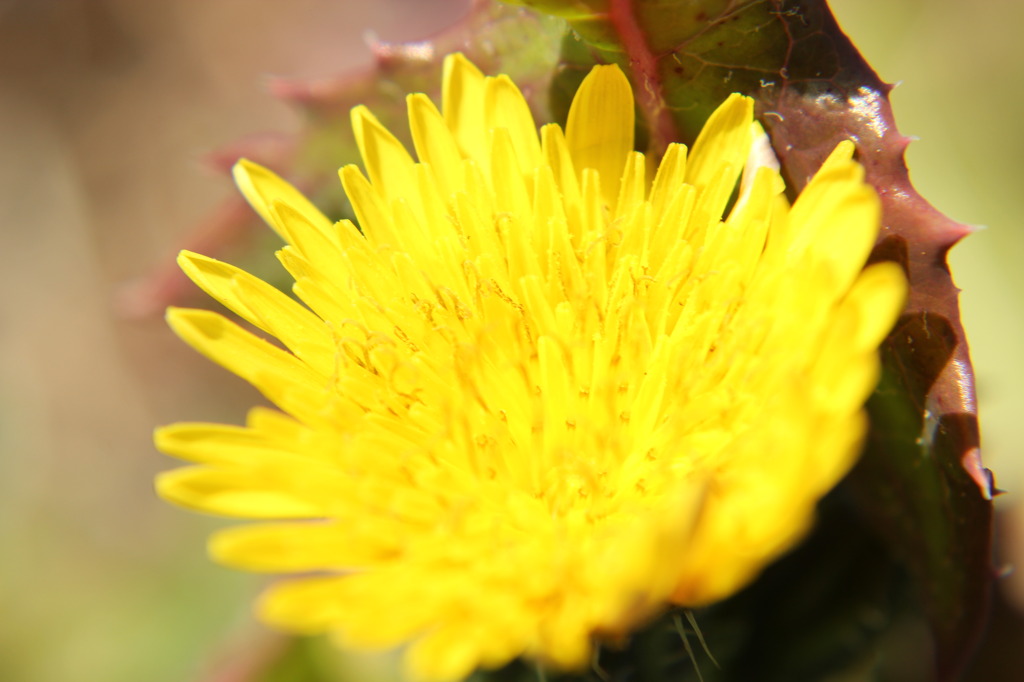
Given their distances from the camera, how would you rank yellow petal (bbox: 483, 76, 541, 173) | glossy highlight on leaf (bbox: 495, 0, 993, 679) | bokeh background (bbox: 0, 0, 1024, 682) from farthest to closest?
1. bokeh background (bbox: 0, 0, 1024, 682)
2. yellow petal (bbox: 483, 76, 541, 173)
3. glossy highlight on leaf (bbox: 495, 0, 993, 679)

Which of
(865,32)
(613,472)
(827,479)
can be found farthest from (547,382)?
(865,32)

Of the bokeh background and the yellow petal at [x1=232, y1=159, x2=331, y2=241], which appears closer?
the yellow petal at [x1=232, y1=159, x2=331, y2=241]

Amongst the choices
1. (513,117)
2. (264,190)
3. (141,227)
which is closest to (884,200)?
(513,117)

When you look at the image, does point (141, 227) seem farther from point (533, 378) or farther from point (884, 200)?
point (884, 200)

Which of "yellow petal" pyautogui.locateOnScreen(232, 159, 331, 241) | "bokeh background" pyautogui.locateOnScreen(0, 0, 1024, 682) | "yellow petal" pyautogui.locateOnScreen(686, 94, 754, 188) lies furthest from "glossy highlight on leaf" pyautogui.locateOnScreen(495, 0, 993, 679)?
"bokeh background" pyautogui.locateOnScreen(0, 0, 1024, 682)

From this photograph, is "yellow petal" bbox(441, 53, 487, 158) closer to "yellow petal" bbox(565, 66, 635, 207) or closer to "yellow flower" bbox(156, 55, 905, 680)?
"yellow flower" bbox(156, 55, 905, 680)

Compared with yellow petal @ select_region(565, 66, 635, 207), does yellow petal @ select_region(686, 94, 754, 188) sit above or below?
below

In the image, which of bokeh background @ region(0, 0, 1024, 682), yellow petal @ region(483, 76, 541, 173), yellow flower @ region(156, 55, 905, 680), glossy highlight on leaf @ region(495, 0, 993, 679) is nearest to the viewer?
yellow flower @ region(156, 55, 905, 680)
